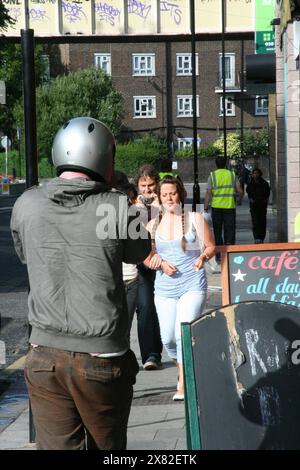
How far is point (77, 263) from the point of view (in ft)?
13.5

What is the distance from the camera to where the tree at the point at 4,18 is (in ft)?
89.9

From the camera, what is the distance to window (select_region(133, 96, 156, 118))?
8138 cm

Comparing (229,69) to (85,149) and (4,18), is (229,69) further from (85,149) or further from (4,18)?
(85,149)

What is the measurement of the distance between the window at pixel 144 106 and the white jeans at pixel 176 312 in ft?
243

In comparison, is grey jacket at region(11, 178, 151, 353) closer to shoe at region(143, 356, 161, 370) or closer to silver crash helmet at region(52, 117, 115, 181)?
silver crash helmet at region(52, 117, 115, 181)

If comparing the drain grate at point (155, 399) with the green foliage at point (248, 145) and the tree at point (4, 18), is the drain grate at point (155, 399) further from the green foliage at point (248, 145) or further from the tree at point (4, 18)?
the green foliage at point (248, 145)

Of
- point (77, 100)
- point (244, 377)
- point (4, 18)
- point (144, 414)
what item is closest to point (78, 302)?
point (244, 377)

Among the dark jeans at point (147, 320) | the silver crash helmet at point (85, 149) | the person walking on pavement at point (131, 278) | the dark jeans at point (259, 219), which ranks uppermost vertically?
the silver crash helmet at point (85, 149)

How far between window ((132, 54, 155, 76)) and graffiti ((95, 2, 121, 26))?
168 feet

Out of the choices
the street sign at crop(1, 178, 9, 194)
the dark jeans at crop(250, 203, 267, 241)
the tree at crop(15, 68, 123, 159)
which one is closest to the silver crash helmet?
the dark jeans at crop(250, 203, 267, 241)

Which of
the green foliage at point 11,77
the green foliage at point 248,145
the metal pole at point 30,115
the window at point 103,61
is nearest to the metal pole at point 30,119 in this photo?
the metal pole at point 30,115

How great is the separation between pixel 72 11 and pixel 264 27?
8775 mm

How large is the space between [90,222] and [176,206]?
3.75 m

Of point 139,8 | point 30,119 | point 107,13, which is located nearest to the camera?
point 30,119
